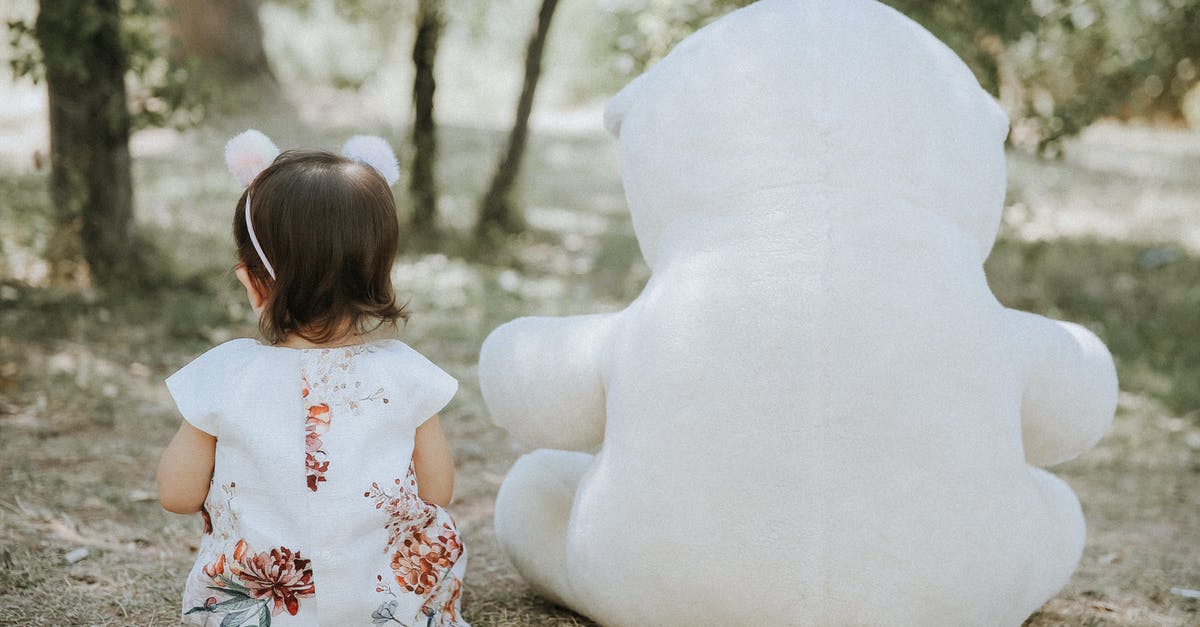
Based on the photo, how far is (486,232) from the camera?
26.6 feet

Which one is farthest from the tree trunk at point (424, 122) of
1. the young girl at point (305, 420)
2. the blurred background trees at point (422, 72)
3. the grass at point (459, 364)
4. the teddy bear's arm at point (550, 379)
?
the young girl at point (305, 420)

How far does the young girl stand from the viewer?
213 cm

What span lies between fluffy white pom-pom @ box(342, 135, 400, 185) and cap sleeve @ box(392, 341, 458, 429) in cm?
38

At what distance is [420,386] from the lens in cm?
223

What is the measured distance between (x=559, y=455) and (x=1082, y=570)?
1.71m

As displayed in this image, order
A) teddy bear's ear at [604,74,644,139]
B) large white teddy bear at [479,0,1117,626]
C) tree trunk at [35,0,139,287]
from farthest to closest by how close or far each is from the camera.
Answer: tree trunk at [35,0,139,287], teddy bear's ear at [604,74,644,139], large white teddy bear at [479,0,1117,626]

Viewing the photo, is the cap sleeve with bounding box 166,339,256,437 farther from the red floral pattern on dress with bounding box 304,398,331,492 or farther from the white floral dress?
the red floral pattern on dress with bounding box 304,398,331,492

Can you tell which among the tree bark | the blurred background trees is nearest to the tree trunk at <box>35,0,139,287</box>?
the blurred background trees

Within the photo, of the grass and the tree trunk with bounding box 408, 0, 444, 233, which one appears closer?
the grass

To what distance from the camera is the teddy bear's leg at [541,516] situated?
257cm

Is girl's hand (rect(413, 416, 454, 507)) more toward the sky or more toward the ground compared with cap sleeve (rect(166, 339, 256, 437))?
more toward the ground

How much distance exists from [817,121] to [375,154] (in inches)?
35.9

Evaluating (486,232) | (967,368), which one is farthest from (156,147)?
(967,368)

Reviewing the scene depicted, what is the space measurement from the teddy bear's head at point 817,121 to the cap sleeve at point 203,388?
3.14 feet
